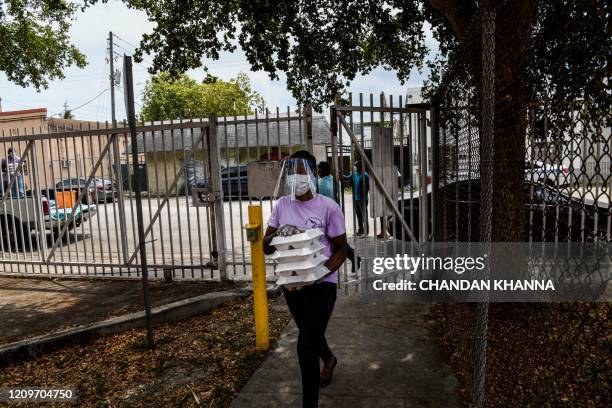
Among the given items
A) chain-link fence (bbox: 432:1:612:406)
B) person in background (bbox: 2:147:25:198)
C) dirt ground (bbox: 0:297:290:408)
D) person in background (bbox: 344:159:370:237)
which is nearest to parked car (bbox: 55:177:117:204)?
person in background (bbox: 2:147:25:198)

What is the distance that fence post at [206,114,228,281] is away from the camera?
6.49 meters

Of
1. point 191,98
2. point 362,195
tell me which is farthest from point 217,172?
point 191,98

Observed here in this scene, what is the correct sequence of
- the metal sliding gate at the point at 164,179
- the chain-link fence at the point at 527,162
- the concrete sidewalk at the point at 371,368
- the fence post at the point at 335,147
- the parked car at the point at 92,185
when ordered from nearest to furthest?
the chain-link fence at the point at 527,162 → the concrete sidewalk at the point at 371,368 → the fence post at the point at 335,147 → the metal sliding gate at the point at 164,179 → the parked car at the point at 92,185

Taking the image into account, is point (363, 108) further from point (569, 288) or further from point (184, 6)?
point (184, 6)

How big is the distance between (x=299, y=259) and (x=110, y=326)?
2.95 metres

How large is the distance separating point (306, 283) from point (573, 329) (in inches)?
98.6

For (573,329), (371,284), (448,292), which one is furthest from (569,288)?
(371,284)

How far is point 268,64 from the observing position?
926cm

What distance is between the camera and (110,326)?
4.97 meters

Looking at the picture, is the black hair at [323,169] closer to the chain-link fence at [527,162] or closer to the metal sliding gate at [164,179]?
the metal sliding gate at [164,179]

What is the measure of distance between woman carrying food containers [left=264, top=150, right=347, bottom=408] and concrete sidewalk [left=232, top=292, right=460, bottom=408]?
1.63 feet

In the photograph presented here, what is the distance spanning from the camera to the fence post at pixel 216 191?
21.3 ft

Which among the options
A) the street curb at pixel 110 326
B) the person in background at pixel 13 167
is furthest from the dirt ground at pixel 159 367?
the person in background at pixel 13 167

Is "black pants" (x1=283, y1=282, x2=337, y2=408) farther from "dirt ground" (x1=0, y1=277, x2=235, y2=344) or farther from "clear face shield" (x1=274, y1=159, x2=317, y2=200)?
"dirt ground" (x1=0, y1=277, x2=235, y2=344)
